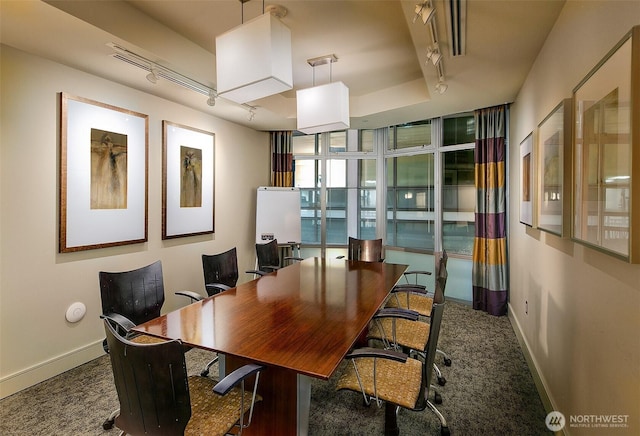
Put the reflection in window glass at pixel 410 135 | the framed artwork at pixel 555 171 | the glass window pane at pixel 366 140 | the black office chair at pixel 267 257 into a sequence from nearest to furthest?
the framed artwork at pixel 555 171 < the black office chair at pixel 267 257 < the reflection in window glass at pixel 410 135 < the glass window pane at pixel 366 140

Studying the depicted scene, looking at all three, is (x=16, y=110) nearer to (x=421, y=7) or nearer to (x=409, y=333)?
(x=421, y=7)

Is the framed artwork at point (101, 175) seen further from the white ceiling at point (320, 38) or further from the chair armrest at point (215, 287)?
the chair armrest at point (215, 287)

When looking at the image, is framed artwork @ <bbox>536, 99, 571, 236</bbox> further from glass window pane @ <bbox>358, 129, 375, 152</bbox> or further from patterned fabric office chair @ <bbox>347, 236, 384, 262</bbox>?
glass window pane @ <bbox>358, 129, 375, 152</bbox>

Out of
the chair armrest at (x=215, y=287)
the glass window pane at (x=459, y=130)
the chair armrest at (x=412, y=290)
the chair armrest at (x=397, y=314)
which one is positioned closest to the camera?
the chair armrest at (x=397, y=314)

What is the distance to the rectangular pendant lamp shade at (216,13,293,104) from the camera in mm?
1893

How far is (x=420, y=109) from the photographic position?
149 inches

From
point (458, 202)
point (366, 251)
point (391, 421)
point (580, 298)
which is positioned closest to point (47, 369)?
point (391, 421)

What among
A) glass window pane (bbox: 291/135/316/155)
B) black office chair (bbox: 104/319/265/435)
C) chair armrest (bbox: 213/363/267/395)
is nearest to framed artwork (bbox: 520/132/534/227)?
chair armrest (bbox: 213/363/267/395)

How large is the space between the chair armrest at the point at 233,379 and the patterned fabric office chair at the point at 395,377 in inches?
17.5

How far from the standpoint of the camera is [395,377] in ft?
5.62

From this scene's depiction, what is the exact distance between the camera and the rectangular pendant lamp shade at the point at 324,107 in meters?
2.79

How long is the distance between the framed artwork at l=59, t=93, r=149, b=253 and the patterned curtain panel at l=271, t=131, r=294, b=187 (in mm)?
2192

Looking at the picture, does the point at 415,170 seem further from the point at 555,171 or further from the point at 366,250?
the point at 555,171

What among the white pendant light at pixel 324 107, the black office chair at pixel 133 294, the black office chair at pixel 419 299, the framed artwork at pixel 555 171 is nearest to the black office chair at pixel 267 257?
the black office chair at pixel 133 294
